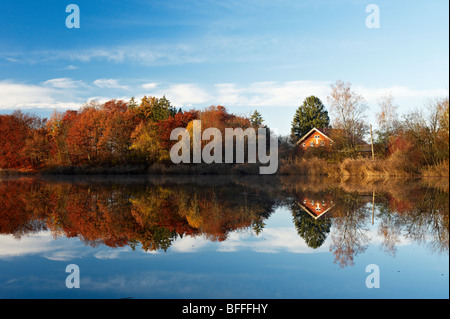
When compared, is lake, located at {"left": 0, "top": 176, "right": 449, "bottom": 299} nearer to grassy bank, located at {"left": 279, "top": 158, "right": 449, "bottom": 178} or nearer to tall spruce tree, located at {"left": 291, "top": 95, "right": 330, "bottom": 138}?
grassy bank, located at {"left": 279, "top": 158, "right": 449, "bottom": 178}

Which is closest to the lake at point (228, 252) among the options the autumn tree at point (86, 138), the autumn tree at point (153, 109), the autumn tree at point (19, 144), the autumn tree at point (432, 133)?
the autumn tree at point (432, 133)

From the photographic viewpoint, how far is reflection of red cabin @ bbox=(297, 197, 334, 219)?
28.9ft

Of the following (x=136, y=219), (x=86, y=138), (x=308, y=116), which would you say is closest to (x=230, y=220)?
(x=136, y=219)

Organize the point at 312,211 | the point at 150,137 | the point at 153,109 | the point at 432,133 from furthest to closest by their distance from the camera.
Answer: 1. the point at 153,109
2. the point at 150,137
3. the point at 432,133
4. the point at 312,211

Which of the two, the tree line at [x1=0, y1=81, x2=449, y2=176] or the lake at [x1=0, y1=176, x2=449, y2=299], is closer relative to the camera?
the lake at [x1=0, y1=176, x2=449, y2=299]

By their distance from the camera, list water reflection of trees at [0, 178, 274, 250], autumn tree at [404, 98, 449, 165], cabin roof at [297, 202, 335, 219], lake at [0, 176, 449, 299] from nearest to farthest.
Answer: lake at [0, 176, 449, 299] < water reflection of trees at [0, 178, 274, 250] < cabin roof at [297, 202, 335, 219] < autumn tree at [404, 98, 449, 165]

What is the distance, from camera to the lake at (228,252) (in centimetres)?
386

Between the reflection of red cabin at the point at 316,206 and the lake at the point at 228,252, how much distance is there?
0.28 feet

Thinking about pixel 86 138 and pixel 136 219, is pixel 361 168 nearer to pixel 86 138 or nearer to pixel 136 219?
pixel 136 219

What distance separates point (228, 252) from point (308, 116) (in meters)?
59.7

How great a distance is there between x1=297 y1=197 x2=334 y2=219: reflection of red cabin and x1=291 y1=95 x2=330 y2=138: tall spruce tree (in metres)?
51.5

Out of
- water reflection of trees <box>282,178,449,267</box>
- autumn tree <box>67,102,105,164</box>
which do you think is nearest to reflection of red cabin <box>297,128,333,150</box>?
autumn tree <box>67,102,105,164</box>

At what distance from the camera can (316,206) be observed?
10016 mm
